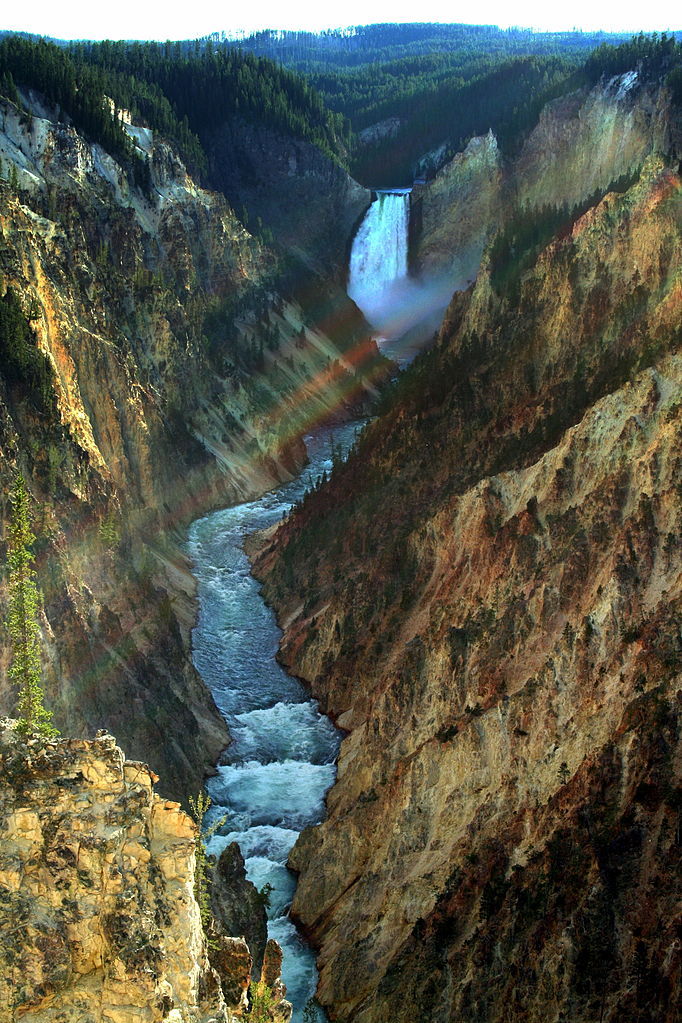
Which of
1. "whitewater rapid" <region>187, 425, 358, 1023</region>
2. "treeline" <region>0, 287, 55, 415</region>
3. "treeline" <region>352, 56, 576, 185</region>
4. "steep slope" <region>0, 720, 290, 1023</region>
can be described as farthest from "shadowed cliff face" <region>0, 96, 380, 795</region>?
"treeline" <region>352, 56, 576, 185</region>

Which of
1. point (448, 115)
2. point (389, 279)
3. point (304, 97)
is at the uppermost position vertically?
point (304, 97)

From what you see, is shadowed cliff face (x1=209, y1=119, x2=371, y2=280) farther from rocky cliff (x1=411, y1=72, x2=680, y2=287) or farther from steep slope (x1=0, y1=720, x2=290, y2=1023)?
steep slope (x1=0, y1=720, x2=290, y2=1023)

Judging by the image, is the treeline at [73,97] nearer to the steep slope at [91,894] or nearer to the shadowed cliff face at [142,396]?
the shadowed cliff face at [142,396]

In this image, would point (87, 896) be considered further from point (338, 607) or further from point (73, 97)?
point (73, 97)

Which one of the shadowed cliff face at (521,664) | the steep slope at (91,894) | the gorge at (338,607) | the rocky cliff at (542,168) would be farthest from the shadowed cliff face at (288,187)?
the steep slope at (91,894)

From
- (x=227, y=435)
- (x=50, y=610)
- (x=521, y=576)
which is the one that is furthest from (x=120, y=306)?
(x=521, y=576)

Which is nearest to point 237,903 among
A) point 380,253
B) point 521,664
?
point 521,664

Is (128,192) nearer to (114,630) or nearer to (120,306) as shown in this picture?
(120,306)
